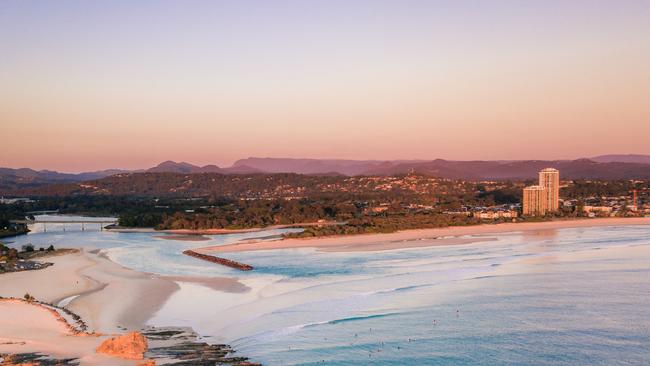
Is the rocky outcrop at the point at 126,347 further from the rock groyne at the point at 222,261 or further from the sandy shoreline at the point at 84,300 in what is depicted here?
the rock groyne at the point at 222,261

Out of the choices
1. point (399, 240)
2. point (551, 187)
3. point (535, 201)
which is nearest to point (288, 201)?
point (535, 201)

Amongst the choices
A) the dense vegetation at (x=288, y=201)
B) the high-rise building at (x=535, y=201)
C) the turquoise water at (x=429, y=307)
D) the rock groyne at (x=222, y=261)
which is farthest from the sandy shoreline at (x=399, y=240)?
the high-rise building at (x=535, y=201)

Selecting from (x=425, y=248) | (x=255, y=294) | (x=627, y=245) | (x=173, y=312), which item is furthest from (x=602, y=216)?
(x=173, y=312)

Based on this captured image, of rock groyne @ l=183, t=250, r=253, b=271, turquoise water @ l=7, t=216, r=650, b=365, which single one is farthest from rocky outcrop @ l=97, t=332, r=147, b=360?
rock groyne @ l=183, t=250, r=253, b=271

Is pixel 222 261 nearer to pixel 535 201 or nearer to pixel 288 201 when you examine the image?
pixel 535 201

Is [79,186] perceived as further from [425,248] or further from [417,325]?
[417,325]

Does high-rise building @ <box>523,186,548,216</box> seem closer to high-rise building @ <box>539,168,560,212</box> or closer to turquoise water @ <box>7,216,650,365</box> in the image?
high-rise building @ <box>539,168,560,212</box>
